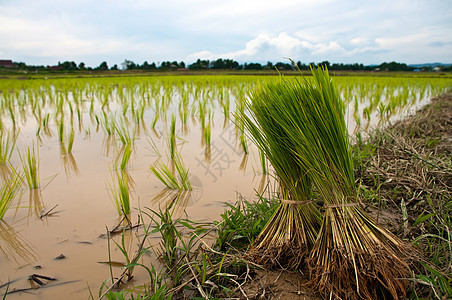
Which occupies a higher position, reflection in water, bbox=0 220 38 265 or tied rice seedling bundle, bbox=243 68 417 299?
tied rice seedling bundle, bbox=243 68 417 299

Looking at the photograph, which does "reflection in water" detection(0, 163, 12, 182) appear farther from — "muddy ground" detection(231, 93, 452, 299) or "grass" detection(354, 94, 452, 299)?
"grass" detection(354, 94, 452, 299)

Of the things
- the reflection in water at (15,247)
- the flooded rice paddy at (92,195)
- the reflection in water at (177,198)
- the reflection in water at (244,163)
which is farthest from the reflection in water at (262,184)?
the reflection in water at (15,247)

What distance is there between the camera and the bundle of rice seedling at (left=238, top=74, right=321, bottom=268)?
3.34 feet

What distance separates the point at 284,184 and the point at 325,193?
17cm

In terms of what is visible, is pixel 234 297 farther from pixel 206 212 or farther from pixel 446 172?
pixel 446 172

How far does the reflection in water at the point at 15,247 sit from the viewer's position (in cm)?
128

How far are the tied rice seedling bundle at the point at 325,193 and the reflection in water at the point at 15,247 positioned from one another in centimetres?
102

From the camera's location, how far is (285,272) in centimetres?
103

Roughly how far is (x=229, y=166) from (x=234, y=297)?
1.57 m

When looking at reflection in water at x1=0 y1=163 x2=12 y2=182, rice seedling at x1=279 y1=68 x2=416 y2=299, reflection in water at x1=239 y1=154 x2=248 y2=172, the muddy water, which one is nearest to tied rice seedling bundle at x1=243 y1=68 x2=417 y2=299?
rice seedling at x1=279 y1=68 x2=416 y2=299

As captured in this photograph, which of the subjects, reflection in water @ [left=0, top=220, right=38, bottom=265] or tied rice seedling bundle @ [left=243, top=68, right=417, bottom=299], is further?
reflection in water @ [left=0, top=220, right=38, bottom=265]

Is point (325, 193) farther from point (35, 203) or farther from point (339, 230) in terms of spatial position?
point (35, 203)

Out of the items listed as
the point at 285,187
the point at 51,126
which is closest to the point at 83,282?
the point at 285,187

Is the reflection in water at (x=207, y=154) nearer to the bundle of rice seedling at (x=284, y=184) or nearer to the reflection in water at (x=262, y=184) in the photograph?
the reflection in water at (x=262, y=184)
